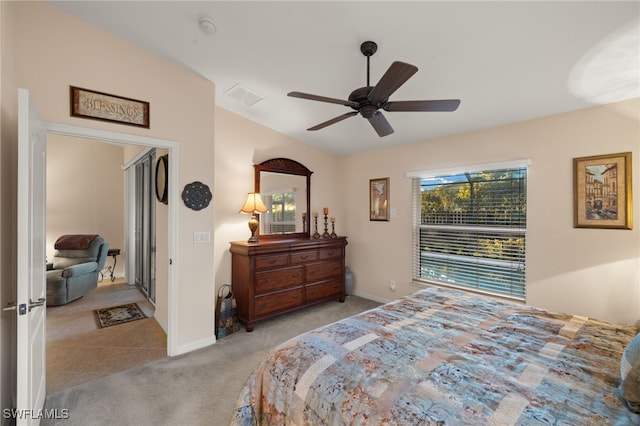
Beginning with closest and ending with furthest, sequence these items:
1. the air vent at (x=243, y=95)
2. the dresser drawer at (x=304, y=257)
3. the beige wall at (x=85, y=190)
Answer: the air vent at (x=243, y=95), the dresser drawer at (x=304, y=257), the beige wall at (x=85, y=190)

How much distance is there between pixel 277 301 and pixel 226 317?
0.61 meters

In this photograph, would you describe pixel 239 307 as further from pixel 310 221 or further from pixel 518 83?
pixel 518 83

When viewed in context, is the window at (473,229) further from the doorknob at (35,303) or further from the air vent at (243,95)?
the doorknob at (35,303)

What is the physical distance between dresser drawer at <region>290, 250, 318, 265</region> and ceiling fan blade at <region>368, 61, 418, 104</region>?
2277mm

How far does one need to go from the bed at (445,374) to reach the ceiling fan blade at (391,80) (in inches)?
56.8

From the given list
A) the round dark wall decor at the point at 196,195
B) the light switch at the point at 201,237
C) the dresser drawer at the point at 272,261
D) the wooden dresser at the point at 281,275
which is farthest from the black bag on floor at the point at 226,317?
the round dark wall decor at the point at 196,195

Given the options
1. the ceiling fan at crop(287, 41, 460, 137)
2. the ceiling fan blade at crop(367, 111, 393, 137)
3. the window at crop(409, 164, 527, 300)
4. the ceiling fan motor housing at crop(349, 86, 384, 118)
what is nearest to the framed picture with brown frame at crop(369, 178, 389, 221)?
the window at crop(409, 164, 527, 300)

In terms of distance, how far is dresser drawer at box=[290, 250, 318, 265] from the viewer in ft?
11.7

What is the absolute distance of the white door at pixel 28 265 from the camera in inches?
53.5

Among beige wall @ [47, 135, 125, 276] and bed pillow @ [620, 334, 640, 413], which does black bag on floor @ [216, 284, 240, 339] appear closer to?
bed pillow @ [620, 334, 640, 413]

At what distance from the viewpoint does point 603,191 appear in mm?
2492

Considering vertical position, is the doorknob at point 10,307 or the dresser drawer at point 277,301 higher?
the doorknob at point 10,307

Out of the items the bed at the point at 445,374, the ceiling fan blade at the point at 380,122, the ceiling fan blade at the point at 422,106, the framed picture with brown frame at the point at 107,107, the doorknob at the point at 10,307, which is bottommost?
the bed at the point at 445,374

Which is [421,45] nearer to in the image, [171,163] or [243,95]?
[243,95]
